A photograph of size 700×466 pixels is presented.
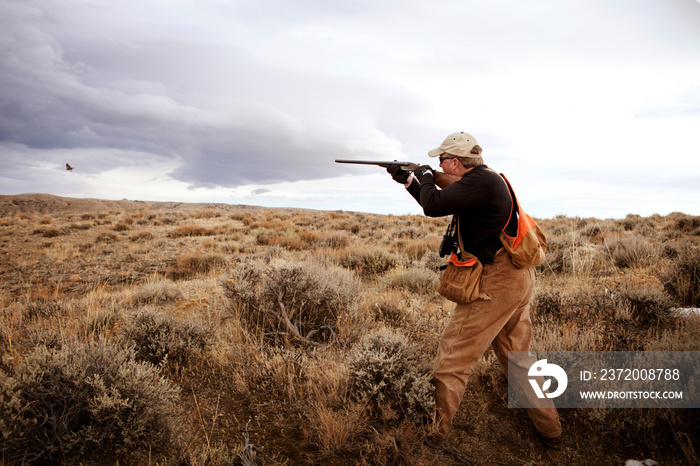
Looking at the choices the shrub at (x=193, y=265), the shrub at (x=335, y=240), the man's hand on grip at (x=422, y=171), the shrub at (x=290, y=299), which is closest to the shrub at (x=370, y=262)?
the shrub at (x=335, y=240)

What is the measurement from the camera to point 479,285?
102 inches

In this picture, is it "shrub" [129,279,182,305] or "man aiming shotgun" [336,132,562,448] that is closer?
"man aiming shotgun" [336,132,562,448]

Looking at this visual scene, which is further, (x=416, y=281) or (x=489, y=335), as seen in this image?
(x=416, y=281)

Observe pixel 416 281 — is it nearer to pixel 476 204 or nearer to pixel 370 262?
pixel 370 262

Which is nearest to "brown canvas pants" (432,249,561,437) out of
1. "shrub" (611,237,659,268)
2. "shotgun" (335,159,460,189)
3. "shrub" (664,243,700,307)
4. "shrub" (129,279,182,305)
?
"shotgun" (335,159,460,189)

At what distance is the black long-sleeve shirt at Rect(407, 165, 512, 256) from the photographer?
2416 millimetres

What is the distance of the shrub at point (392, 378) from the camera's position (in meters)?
2.95

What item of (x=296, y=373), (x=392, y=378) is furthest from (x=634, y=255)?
(x=296, y=373)

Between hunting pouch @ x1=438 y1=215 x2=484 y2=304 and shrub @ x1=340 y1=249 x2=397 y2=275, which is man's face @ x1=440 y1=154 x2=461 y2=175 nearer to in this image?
hunting pouch @ x1=438 y1=215 x2=484 y2=304

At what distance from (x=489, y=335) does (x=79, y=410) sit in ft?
10.1

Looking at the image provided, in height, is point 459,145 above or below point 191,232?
→ above

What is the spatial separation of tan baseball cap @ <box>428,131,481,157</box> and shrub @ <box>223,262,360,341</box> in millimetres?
3062

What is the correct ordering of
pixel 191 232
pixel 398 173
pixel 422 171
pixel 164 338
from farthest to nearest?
pixel 191 232, pixel 164 338, pixel 398 173, pixel 422 171

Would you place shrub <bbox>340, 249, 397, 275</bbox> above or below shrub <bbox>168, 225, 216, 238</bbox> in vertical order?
below
